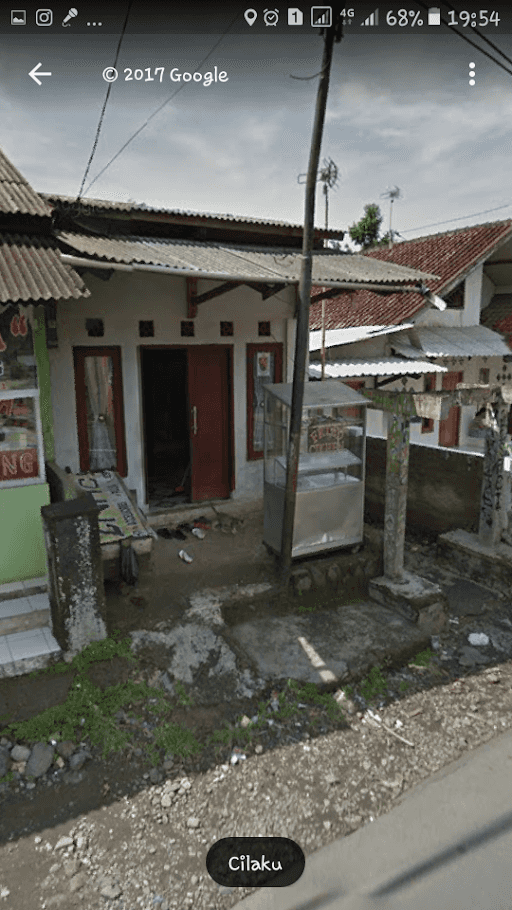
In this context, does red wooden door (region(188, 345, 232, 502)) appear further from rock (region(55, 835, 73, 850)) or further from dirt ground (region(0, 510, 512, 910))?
rock (region(55, 835, 73, 850))

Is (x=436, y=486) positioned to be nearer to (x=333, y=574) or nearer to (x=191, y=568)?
(x=333, y=574)

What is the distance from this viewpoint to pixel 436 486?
885cm

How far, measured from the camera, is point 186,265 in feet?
20.9

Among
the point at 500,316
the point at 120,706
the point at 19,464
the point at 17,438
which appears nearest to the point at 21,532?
the point at 19,464

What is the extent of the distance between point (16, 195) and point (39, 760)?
21.1ft

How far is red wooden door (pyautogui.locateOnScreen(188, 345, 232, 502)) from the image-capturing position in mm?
8609

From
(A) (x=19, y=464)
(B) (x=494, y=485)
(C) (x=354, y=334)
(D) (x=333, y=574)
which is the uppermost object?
(C) (x=354, y=334)

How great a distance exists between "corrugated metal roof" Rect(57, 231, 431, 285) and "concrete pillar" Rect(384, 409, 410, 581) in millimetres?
2092

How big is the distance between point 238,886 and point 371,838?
0.98 meters

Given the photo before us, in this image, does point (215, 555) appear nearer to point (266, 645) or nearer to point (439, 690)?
point (266, 645)

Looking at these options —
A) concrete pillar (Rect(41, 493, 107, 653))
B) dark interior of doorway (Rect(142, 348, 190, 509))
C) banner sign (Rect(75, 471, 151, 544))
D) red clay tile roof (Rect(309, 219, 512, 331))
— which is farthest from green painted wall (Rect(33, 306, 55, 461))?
red clay tile roof (Rect(309, 219, 512, 331))

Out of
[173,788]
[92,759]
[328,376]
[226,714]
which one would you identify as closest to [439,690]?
[226,714]

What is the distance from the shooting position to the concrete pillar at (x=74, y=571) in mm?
5094

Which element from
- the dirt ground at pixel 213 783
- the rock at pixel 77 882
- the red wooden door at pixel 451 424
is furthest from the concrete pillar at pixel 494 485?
the red wooden door at pixel 451 424
